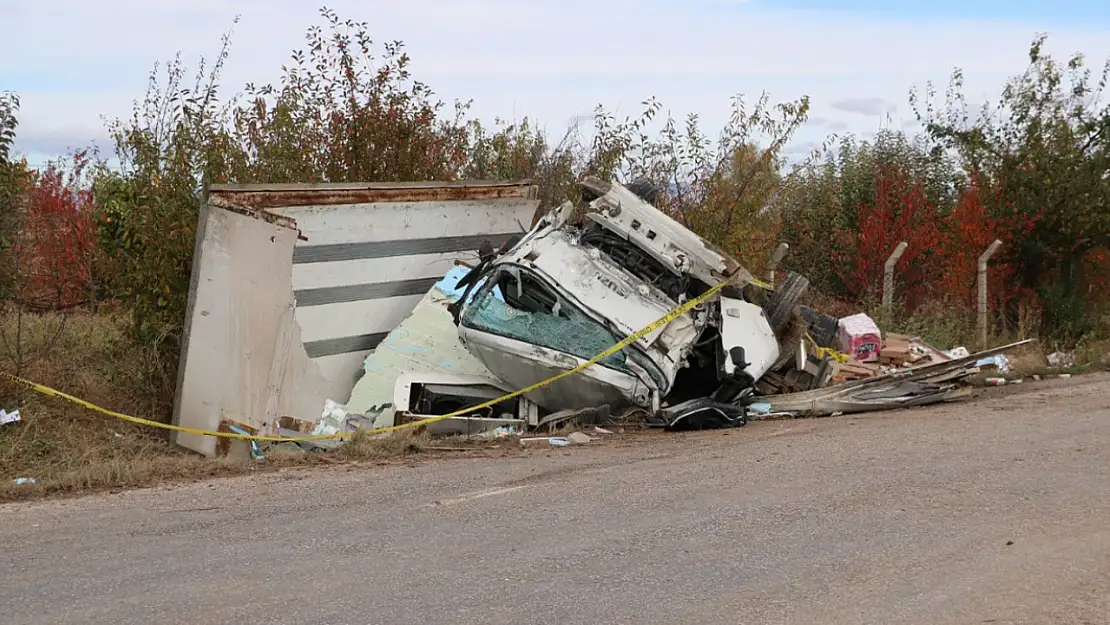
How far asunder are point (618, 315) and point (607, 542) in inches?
175

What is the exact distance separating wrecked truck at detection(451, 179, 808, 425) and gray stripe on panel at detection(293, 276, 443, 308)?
4.55ft

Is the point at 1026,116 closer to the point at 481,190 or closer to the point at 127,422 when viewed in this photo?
the point at 481,190

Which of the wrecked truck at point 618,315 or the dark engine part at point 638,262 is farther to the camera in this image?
the dark engine part at point 638,262

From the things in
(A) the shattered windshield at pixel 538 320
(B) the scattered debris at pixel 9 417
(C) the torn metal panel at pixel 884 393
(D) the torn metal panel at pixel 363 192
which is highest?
(D) the torn metal panel at pixel 363 192

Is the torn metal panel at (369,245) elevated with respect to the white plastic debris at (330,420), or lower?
elevated

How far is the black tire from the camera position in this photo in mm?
11969

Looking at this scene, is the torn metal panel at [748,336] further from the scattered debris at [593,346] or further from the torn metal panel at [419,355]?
the torn metal panel at [419,355]

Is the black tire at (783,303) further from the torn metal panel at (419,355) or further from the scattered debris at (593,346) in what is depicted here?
the torn metal panel at (419,355)

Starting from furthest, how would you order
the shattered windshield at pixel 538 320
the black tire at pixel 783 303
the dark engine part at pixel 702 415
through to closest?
the black tire at pixel 783 303 → the dark engine part at pixel 702 415 → the shattered windshield at pixel 538 320

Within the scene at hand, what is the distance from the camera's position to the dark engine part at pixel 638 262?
10867mm

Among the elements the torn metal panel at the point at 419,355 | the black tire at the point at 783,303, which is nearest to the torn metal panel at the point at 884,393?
the black tire at the point at 783,303

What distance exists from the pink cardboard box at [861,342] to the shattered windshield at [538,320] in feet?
12.1

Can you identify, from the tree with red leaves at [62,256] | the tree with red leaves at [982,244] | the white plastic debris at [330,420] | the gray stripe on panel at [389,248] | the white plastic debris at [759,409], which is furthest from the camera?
the tree with red leaves at [982,244]

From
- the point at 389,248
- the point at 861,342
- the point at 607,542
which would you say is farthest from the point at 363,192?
the point at 607,542
